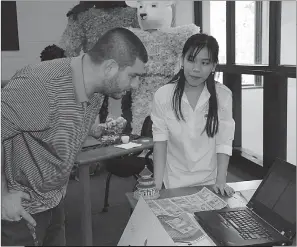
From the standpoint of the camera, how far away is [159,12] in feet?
12.4

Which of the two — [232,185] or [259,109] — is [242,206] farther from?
[259,109]

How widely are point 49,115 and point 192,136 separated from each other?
801 millimetres

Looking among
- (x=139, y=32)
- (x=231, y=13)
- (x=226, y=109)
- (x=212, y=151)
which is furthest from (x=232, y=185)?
(x=231, y=13)

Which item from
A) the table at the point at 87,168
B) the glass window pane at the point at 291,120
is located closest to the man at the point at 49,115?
the table at the point at 87,168

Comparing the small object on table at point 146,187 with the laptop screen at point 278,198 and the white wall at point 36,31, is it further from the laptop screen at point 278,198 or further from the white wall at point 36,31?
the white wall at point 36,31

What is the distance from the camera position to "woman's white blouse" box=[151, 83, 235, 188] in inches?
69.5

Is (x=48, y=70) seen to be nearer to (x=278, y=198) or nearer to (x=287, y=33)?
(x=278, y=198)

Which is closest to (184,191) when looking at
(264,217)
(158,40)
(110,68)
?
(264,217)

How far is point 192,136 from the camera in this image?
5.78ft

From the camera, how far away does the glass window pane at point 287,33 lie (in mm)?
3465

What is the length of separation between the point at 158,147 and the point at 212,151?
252 millimetres

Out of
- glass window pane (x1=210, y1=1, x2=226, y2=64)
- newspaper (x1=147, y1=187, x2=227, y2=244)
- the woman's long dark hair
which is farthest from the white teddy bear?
newspaper (x1=147, y1=187, x2=227, y2=244)

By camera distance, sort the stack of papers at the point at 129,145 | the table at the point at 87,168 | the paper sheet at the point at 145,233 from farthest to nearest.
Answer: the stack of papers at the point at 129,145 → the table at the point at 87,168 → the paper sheet at the point at 145,233

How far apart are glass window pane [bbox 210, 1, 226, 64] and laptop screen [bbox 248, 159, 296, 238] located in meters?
3.33
